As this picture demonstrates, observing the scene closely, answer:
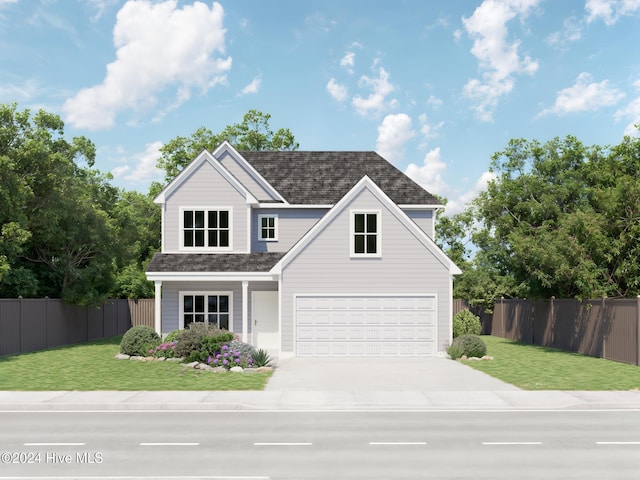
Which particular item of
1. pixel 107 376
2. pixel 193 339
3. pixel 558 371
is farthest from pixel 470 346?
pixel 107 376

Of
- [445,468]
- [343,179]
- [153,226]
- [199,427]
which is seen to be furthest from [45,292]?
[445,468]

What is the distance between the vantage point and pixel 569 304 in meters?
32.8

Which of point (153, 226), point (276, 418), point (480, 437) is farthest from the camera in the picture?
point (153, 226)

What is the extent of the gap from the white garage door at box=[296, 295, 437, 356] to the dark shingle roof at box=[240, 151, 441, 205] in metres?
7.20

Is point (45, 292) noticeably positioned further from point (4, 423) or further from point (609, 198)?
point (609, 198)

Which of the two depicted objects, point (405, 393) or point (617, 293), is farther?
point (617, 293)

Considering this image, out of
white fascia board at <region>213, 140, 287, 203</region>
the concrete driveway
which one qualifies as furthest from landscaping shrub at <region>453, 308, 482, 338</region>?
white fascia board at <region>213, 140, 287, 203</region>

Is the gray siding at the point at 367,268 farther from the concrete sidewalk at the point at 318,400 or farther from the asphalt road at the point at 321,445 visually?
the asphalt road at the point at 321,445

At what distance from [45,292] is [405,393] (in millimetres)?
26009

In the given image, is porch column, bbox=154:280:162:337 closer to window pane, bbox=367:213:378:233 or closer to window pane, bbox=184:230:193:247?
window pane, bbox=184:230:193:247

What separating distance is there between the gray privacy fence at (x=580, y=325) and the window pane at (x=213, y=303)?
16.6m

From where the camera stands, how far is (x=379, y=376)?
22297 mm

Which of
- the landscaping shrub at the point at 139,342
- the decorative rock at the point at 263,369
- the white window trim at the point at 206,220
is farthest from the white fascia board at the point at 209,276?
the decorative rock at the point at 263,369

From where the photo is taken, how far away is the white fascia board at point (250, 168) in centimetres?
3494
